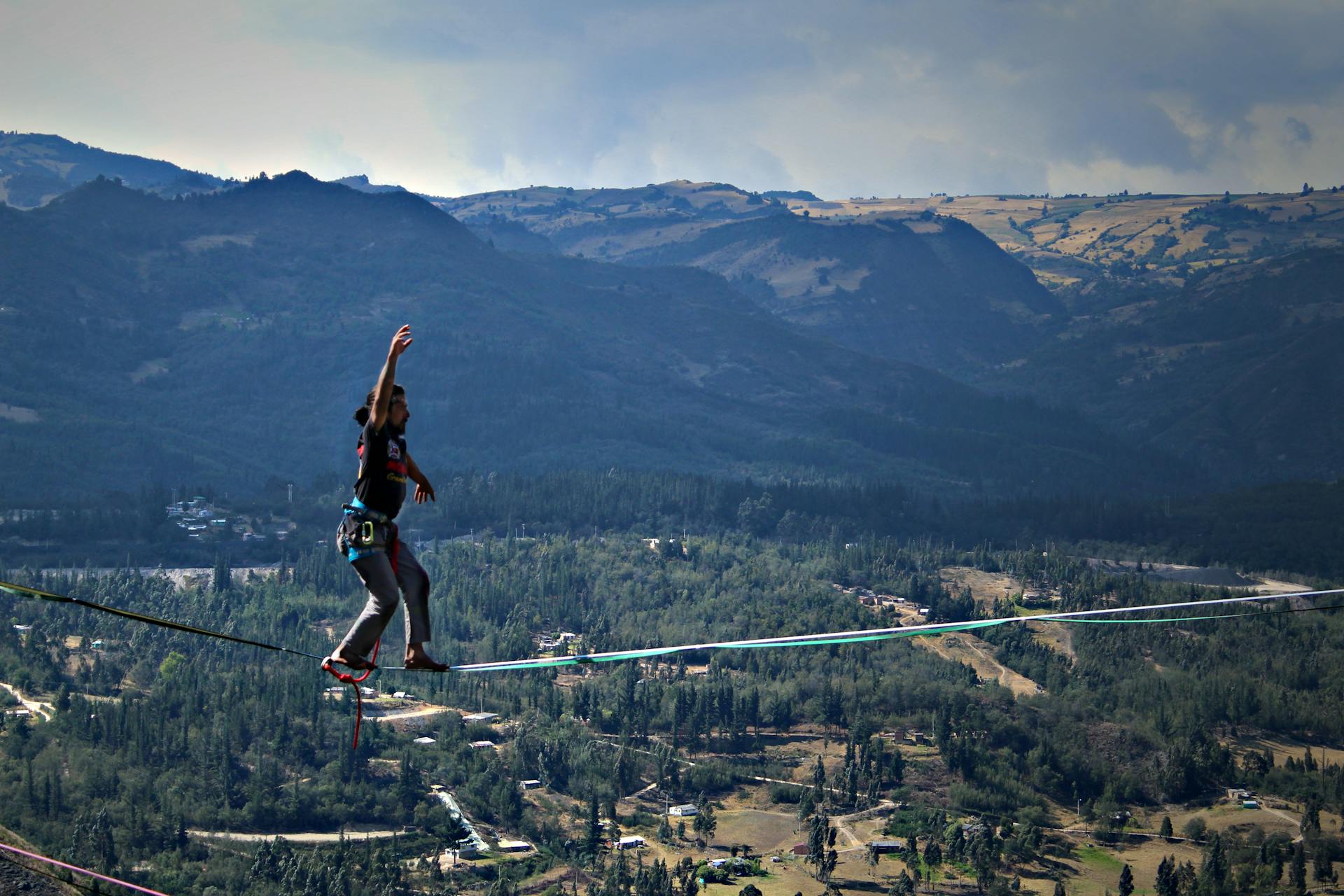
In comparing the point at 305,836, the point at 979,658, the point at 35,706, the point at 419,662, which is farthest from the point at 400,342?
the point at 979,658

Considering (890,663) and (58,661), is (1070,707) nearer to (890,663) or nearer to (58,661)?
(890,663)

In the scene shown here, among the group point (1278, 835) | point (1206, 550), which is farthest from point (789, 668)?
point (1206, 550)

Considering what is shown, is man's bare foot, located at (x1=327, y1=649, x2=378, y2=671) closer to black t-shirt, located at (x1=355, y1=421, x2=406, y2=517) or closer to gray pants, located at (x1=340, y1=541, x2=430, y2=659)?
gray pants, located at (x1=340, y1=541, x2=430, y2=659)

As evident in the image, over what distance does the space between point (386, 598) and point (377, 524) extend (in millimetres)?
980

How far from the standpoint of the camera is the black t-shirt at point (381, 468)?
2117 centimetres

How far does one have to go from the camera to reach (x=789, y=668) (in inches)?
5320

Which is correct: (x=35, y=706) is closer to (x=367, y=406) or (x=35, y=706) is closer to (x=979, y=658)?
(x=979, y=658)

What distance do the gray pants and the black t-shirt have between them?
0.60 m

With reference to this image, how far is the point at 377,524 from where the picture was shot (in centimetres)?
2130

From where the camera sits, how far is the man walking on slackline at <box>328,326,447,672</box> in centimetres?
2117

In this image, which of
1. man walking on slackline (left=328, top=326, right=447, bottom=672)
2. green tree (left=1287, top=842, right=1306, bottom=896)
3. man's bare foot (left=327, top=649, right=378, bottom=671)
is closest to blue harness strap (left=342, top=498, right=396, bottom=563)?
man walking on slackline (left=328, top=326, right=447, bottom=672)

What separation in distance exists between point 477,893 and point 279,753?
25.4m

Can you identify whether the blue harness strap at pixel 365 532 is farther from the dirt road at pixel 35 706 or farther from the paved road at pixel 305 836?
the dirt road at pixel 35 706

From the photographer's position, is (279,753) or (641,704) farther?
(641,704)
